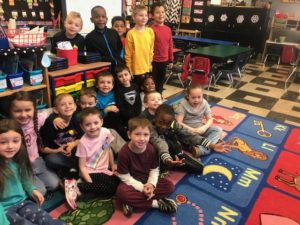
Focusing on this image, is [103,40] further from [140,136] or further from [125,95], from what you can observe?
[140,136]

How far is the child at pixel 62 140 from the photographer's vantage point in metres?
1.99

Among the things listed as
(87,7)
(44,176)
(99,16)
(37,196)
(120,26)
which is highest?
(87,7)

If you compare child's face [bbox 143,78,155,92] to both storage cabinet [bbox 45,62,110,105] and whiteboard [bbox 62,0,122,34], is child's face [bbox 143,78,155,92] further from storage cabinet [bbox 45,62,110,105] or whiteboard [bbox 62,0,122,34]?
whiteboard [bbox 62,0,122,34]

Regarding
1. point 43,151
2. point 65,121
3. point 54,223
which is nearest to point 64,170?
point 43,151

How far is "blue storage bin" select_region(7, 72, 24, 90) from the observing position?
1.93 metres

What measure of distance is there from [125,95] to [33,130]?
0.94m

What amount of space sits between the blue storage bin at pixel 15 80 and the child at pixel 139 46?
1182mm

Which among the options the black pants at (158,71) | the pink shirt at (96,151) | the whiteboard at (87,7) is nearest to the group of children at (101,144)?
the pink shirt at (96,151)

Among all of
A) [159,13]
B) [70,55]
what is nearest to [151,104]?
[70,55]

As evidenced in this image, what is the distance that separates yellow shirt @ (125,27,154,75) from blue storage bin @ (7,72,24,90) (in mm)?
1182

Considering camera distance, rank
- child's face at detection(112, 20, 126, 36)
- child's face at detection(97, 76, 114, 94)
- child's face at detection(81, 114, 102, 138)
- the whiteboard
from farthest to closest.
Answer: the whiteboard < child's face at detection(112, 20, 126, 36) < child's face at detection(97, 76, 114, 94) < child's face at detection(81, 114, 102, 138)

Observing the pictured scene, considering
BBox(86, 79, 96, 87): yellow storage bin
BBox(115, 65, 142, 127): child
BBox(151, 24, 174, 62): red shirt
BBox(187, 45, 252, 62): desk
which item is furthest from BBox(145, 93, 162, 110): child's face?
BBox(187, 45, 252, 62): desk

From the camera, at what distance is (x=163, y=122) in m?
2.10

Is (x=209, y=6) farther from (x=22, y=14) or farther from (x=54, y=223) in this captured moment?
(x=54, y=223)
